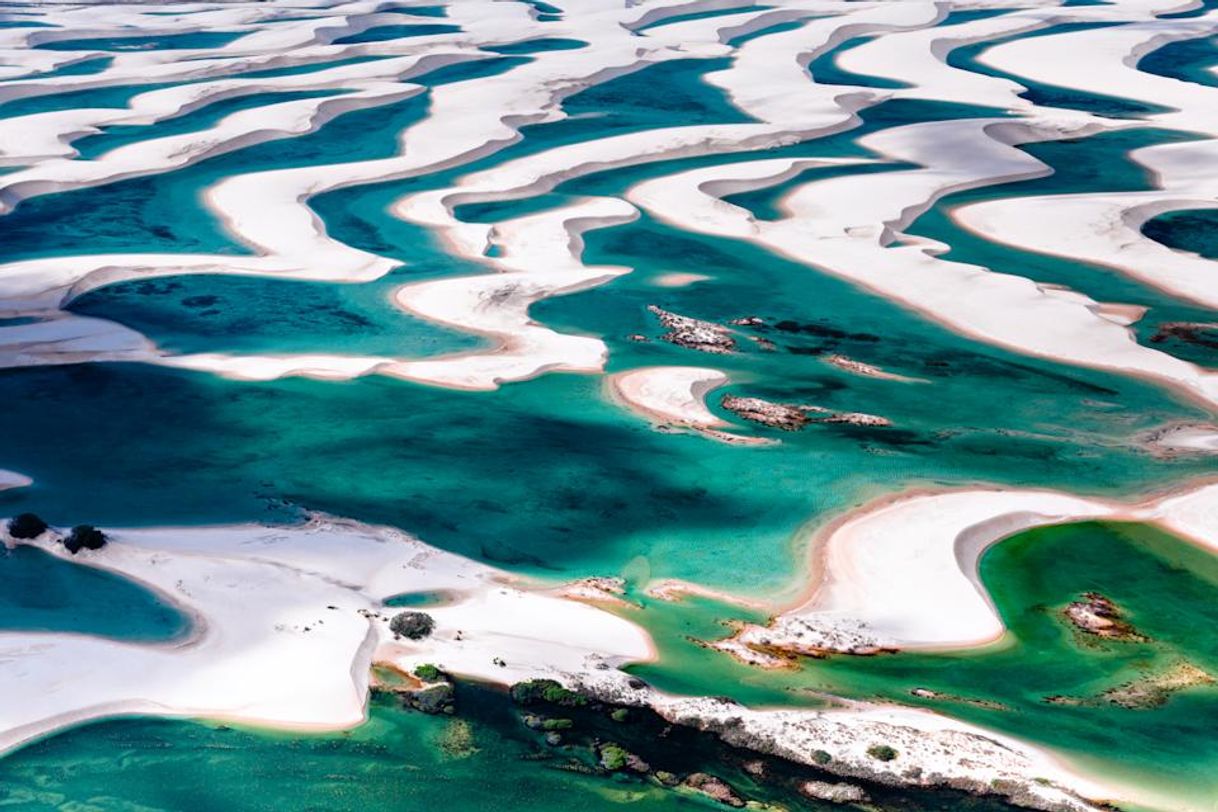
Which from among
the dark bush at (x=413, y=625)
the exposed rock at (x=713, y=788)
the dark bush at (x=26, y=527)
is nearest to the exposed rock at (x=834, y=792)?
the exposed rock at (x=713, y=788)

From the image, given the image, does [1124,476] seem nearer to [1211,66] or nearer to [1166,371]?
[1166,371]

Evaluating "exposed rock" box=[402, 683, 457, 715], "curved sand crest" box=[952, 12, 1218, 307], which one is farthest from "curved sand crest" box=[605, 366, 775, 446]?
"curved sand crest" box=[952, 12, 1218, 307]

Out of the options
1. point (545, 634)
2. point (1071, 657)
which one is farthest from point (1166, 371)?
point (545, 634)

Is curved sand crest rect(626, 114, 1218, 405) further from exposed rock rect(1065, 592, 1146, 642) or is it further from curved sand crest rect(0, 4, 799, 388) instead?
exposed rock rect(1065, 592, 1146, 642)

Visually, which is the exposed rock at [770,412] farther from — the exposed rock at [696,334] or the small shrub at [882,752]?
the small shrub at [882,752]

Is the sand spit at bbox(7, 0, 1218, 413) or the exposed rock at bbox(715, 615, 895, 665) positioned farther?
the sand spit at bbox(7, 0, 1218, 413)

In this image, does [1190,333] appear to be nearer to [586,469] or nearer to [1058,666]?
[586,469]
